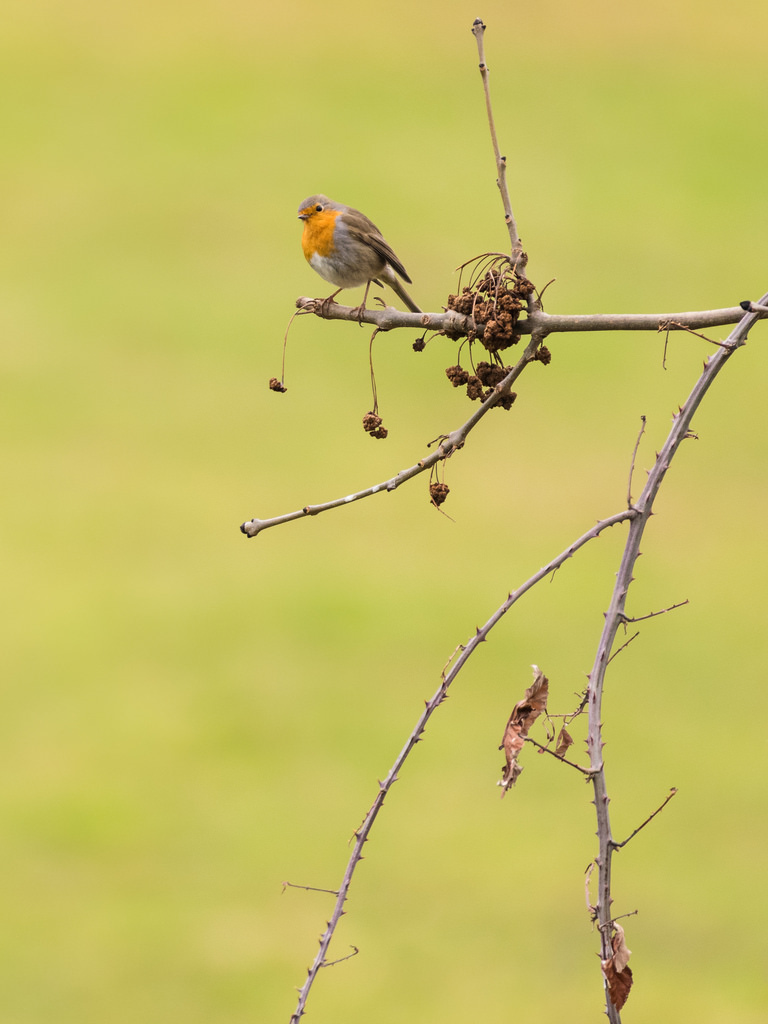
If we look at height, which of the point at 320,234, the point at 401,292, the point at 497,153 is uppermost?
the point at 320,234

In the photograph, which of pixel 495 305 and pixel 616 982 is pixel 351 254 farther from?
pixel 616 982

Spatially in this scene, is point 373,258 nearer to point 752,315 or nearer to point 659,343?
point 752,315

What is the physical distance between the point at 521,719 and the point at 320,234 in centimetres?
216

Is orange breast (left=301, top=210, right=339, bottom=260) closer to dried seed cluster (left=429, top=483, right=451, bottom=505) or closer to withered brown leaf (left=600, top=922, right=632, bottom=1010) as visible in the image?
dried seed cluster (left=429, top=483, right=451, bottom=505)

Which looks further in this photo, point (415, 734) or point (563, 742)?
point (563, 742)

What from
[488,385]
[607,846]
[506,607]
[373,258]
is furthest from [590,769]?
[373,258]

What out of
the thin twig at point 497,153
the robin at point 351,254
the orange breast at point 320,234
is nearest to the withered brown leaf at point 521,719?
the thin twig at point 497,153

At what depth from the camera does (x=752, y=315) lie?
1410mm

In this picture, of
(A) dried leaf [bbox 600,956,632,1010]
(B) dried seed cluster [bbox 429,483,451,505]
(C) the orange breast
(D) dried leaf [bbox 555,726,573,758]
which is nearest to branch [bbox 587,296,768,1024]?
(A) dried leaf [bbox 600,956,632,1010]

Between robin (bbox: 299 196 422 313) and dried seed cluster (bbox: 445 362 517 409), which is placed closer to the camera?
dried seed cluster (bbox: 445 362 517 409)

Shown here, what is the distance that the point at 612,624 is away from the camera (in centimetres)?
133

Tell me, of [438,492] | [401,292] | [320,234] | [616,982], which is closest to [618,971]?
[616,982]

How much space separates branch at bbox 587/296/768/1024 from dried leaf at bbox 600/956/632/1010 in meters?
0.01

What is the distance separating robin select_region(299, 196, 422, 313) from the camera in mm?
3170
